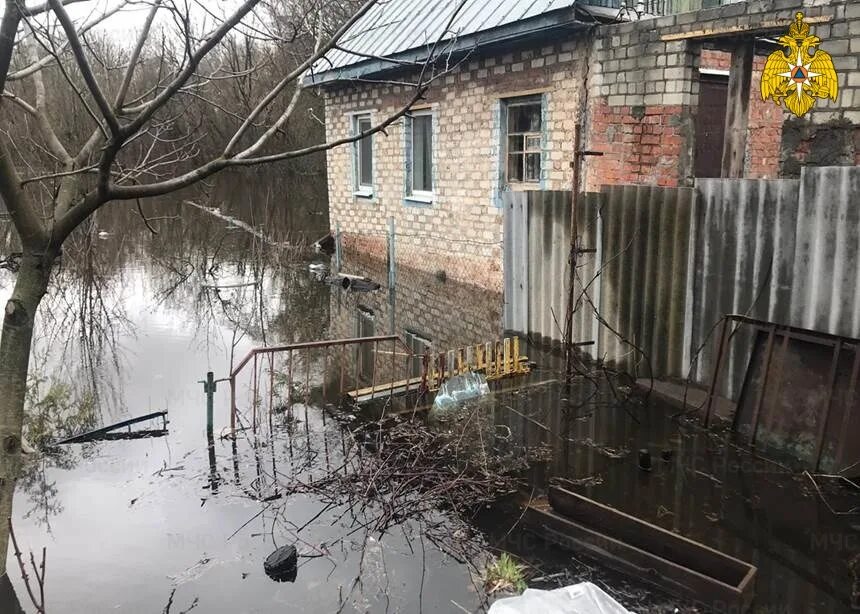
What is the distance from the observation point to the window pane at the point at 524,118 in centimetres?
1058

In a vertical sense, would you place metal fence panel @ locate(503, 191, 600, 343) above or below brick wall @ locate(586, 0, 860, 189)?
below

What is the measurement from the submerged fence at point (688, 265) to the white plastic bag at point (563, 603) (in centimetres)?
336

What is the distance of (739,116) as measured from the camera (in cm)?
863

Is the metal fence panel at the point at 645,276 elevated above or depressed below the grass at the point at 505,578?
above

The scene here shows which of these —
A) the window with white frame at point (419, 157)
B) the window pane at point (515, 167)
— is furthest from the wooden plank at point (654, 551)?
the window with white frame at point (419, 157)

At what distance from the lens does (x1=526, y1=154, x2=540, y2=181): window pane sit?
10.7m

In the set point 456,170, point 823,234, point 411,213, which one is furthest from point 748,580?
point 411,213

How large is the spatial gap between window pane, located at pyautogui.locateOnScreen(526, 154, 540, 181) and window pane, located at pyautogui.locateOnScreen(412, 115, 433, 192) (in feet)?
8.69

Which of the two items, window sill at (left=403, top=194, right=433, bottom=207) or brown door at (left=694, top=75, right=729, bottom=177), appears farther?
Answer: window sill at (left=403, top=194, right=433, bottom=207)

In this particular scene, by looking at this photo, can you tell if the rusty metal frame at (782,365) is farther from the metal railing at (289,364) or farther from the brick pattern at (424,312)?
the brick pattern at (424,312)

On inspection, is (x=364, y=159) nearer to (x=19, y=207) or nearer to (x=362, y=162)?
(x=362, y=162)

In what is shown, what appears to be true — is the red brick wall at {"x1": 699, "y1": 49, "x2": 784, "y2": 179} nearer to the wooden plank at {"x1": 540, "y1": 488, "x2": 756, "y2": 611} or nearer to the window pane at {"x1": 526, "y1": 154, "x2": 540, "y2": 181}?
the window pane at {"x1": 526, "y1": 154, "x2": 540, "y2": 181}

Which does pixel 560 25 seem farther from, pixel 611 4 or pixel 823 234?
pixel 823 234

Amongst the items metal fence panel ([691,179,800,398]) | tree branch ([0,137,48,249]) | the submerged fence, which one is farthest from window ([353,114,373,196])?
tree branch ([0,137,48,249])
